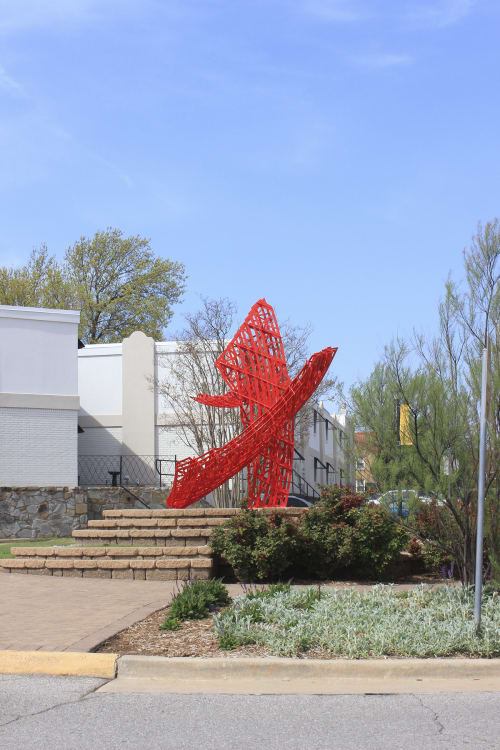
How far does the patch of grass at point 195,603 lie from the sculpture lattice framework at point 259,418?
18.4 ft

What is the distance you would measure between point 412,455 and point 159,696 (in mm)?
3794

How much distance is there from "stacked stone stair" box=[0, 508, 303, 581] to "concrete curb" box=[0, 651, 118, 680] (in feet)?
15.9

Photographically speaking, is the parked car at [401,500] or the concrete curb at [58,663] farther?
the parked car at [401,500]

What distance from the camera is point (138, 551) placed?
1268 centimetres

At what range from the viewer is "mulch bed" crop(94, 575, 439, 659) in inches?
289

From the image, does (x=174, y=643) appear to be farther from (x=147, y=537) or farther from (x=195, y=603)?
(x=147, y=537)

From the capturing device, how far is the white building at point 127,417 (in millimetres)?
29953

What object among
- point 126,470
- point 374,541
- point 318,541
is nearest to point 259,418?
point 318,541

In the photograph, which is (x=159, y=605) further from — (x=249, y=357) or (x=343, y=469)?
(x=249, y=357)

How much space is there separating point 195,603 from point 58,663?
1.86m

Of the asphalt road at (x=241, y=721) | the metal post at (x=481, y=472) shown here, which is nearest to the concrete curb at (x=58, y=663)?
the asphalt road at (x=241, y=721)

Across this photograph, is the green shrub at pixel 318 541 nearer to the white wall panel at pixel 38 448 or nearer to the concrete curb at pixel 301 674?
the concrete curb at pixel 301 674

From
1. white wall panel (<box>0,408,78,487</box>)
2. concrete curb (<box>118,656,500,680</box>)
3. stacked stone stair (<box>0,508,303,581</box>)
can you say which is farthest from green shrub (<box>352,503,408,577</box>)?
white wall panel (<box>0,408,78,487</box>)

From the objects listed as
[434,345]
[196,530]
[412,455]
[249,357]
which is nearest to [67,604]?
[196,530]
